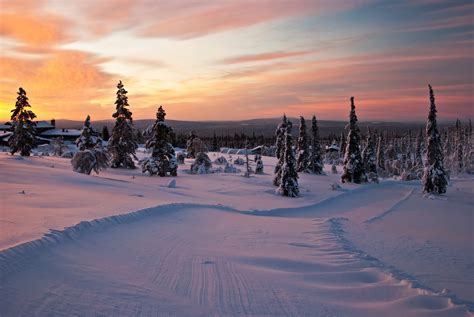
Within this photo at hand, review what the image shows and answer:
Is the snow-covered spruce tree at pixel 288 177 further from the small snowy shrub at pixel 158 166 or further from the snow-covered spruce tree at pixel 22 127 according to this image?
the snow-covered spruce tree at pixel 22 127

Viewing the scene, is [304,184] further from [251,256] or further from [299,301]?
Answer: [299,301]

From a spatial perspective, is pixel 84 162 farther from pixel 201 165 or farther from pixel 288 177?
pixel 288 177

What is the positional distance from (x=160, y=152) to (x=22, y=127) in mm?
15360

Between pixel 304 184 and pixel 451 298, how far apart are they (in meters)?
33.9

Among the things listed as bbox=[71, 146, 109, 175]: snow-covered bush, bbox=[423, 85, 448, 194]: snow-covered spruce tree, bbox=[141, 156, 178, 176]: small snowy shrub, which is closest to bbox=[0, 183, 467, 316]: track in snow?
bbox=[71, 146, 109, 175]: snow-covered bush

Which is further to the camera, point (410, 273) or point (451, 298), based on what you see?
point (410, 273)

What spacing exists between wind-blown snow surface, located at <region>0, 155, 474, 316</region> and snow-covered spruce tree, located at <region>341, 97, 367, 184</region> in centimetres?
2605

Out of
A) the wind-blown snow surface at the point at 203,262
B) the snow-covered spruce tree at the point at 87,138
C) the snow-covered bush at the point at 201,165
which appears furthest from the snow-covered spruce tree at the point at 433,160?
the snow-covered spruce tree at the point at 87,138

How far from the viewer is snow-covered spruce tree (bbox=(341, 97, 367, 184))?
155 feet

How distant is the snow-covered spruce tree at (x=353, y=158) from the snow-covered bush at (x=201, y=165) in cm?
1757

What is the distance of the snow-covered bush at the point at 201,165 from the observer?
45.9 metres

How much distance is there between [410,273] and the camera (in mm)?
12047

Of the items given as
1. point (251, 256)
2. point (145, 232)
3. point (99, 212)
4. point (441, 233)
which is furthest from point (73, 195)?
point (441, 233)

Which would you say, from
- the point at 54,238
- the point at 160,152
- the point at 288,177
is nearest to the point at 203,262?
the point at 54,238
